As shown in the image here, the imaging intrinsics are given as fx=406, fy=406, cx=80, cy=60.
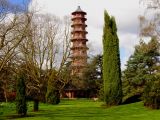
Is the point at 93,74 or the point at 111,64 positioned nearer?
Result: the point at 111,64

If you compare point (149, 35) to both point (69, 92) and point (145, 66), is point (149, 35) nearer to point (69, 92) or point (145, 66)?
point (145, 66)

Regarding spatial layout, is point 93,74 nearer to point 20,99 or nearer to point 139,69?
point 139,69

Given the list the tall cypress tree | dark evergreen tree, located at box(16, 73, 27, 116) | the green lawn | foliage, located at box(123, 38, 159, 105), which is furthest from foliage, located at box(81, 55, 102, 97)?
dark evergreen tree, located at box(16, 73, 27, 116)

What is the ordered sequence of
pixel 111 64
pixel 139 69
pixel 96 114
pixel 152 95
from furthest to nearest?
pixel 139 69 < pixel 111 64 < pixel 152 95 < pixel 96 114

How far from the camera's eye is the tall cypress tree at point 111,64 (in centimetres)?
3459

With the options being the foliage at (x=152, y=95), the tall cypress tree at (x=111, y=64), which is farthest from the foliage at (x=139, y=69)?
the foliage at (x=152, y=95)

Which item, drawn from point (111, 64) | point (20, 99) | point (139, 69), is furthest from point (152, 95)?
point (139, 69)

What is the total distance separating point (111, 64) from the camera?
35.5m

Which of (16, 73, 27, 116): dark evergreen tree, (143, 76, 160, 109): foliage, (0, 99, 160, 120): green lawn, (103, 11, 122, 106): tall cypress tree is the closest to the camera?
(0, 99, 160, 120): green lawn

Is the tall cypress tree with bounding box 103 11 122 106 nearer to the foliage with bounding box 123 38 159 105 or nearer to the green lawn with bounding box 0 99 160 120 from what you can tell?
the green lawn with bounding box 0 99 160 120

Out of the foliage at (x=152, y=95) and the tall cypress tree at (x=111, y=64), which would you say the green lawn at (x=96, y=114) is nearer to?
the foliage at (x=152, y=95)

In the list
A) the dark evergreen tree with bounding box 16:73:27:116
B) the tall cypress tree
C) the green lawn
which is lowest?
the green lawn

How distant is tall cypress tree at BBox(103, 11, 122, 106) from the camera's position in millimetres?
34594

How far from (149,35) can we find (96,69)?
1518 inches
